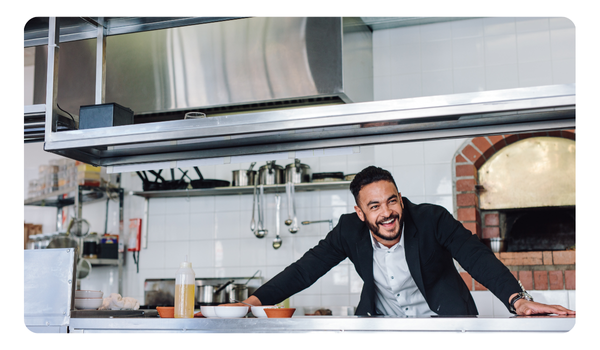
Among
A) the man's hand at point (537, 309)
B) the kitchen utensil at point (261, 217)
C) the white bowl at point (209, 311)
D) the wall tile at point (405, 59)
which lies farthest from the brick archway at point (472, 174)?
the white bowl at point (209, 311)

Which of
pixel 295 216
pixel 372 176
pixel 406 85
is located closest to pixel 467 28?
pixel 406 85

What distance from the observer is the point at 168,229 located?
4.58 meters

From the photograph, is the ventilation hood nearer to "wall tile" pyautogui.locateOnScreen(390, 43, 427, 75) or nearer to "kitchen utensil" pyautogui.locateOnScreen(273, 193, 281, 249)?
"wall tile" pyautogui.locateOnScreen(390, 43, 427, 75)

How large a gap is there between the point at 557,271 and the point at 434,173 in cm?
102

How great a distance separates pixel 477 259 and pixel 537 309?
1.67 ft

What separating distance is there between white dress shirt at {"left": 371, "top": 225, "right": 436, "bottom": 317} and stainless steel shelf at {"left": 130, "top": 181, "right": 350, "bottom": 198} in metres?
1.47

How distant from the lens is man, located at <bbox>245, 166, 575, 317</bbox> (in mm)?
2373

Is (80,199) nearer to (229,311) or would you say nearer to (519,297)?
(229,311)

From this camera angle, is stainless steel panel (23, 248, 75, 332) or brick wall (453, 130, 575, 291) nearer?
stainless steel panel (23, 248, 75, 332)

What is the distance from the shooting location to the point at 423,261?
2.40 meters

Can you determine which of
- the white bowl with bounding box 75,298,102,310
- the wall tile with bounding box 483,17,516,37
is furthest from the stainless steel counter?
the wall tile with bounding box 483,17,516,37

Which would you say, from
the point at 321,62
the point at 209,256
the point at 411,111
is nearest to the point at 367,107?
the point at 411,111

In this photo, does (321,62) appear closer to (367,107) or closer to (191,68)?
(191,68)

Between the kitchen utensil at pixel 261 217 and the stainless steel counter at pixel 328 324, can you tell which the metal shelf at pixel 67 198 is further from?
the stainless steel counter at pixel 328 324
